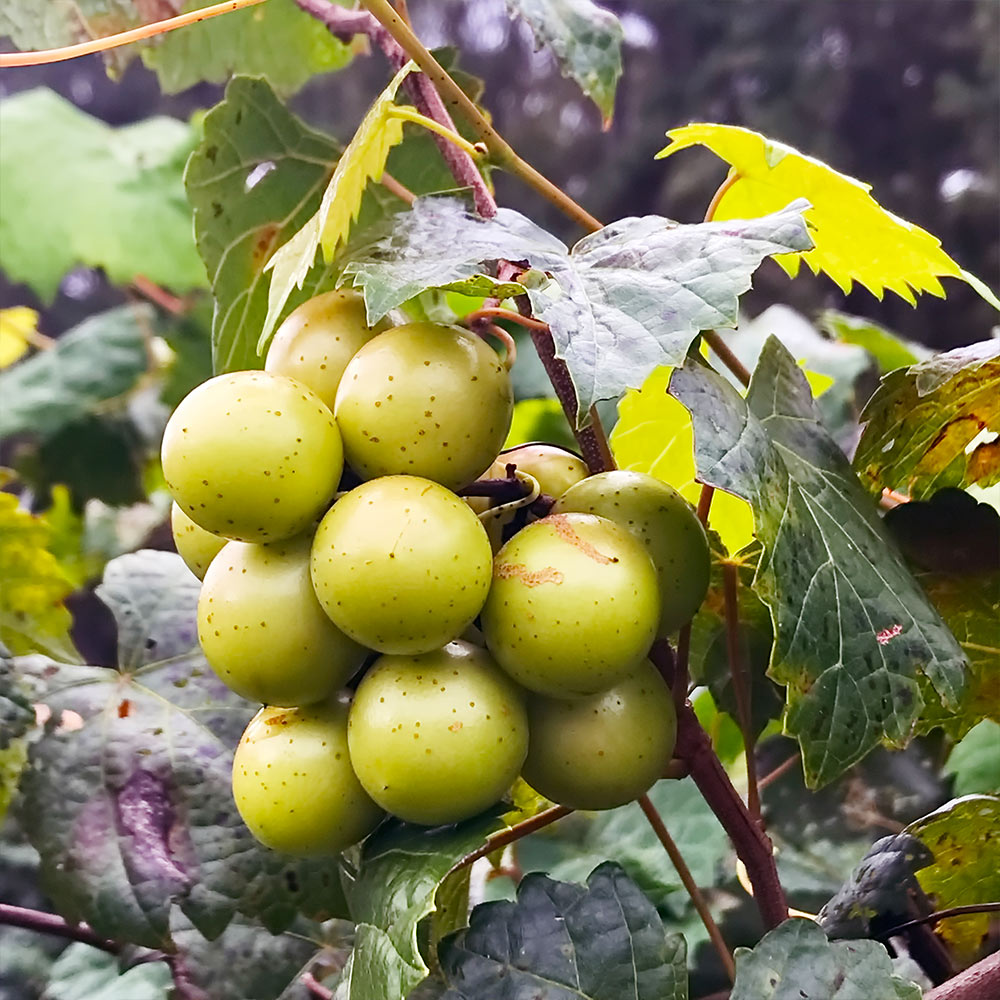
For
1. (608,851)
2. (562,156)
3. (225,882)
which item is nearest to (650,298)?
(225,882)

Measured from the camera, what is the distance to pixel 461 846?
340mm

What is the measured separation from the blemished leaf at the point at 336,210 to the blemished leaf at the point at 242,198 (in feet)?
0.33

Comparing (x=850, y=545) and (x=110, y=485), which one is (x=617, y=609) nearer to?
(x=850, y=545)

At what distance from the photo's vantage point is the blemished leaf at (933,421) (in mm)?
423

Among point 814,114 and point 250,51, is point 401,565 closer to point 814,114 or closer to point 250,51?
point 250,51

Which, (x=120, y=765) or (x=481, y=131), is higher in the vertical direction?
(x=481, y=131)

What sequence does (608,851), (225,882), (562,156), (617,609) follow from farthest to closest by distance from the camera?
(562,156) < (608,851) < (225,882) < (617,609)

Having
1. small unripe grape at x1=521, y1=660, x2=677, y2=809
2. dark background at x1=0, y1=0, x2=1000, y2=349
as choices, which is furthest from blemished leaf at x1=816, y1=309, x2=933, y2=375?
dark background at x1=0, y1=0, x2=1000, y2=349

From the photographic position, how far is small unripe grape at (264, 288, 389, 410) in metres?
0.38

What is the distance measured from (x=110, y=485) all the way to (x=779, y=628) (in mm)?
875

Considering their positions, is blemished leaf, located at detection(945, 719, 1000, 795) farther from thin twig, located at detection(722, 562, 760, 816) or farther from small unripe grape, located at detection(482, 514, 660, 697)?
small unripe grape, located at detection(482, 514, 660, 697)

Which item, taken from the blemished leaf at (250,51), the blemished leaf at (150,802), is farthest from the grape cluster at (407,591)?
the blemished leaf at (250,51)

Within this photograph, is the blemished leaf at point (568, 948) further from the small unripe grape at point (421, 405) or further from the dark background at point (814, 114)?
the dark background at point (814, 114)

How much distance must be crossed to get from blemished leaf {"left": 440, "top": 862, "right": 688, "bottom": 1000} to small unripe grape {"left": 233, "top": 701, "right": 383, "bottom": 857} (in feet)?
0.19
